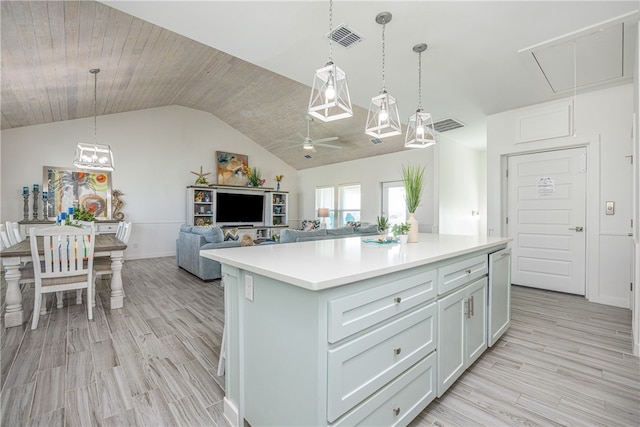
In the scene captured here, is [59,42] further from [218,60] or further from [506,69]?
[506,69]

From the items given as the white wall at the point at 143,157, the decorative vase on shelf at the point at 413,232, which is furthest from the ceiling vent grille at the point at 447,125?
the white wall at the point at 143,157

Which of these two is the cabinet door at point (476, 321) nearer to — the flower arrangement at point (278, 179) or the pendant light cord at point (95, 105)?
the pendant light cord at point (95, 105)

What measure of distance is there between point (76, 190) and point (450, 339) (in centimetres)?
759

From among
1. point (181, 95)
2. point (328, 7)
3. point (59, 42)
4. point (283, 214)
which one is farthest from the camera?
point (283, 214)

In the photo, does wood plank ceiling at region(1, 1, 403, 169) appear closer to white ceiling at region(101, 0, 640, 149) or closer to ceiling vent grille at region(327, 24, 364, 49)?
white ceiling at region(101, 0, 640, 149)

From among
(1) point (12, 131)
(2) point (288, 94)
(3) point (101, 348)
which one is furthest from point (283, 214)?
(3) point (101, 348)

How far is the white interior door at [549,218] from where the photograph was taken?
394 cm

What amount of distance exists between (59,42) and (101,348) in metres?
3.16

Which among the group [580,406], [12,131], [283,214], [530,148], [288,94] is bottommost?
[580,406]

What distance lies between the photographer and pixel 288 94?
6.14 metres

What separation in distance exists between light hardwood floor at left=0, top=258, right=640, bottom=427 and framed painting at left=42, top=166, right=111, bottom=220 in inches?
141

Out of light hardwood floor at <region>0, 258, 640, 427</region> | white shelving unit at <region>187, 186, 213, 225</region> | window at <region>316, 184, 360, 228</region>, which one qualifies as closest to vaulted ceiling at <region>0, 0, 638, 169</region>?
white shelving unit at <region>187, 186, 213, 225</region>

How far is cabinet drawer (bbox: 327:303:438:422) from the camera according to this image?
1144 mm

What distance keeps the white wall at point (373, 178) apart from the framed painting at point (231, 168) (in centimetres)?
205
